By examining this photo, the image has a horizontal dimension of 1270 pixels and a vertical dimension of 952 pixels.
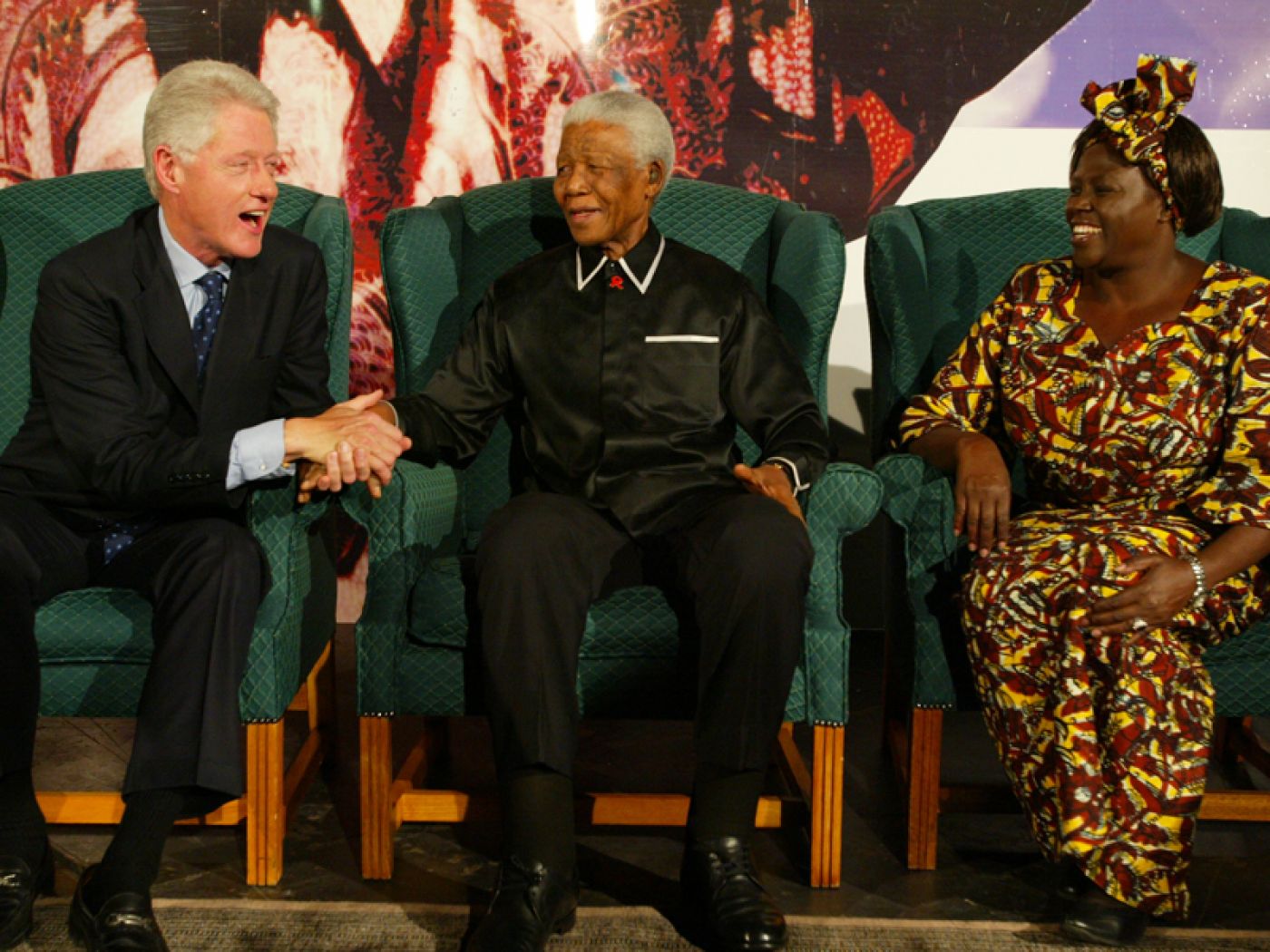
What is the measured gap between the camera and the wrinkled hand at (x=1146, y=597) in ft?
7.06

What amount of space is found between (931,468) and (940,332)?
547mm

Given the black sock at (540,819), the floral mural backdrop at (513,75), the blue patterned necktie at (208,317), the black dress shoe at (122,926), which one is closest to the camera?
the black dress shoe at (122,926)

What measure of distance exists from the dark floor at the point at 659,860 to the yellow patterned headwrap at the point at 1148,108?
48.0 inches

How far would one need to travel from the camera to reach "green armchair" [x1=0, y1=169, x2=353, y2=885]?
2260 millimetres

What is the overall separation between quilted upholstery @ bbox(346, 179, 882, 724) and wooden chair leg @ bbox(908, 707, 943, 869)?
217 millimetres

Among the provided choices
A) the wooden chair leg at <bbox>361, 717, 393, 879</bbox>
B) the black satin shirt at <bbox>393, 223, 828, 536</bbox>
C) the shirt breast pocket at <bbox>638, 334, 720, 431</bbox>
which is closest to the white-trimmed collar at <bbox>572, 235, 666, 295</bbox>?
the black satin shirt at <bbox>393, 223, 828, 536</bbox>

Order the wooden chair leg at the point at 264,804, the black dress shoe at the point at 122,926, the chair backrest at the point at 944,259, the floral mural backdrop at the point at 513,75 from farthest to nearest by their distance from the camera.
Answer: the floral mural backdrop at the point at 513,75, the chair backrest at the point at 944,259, the wooden chair leg at the point at 264,804, the black dress shoe at the point at 122,926

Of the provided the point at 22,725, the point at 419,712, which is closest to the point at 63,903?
the point at 22,725

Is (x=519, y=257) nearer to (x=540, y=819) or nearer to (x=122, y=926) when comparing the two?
(x=540, y=819)

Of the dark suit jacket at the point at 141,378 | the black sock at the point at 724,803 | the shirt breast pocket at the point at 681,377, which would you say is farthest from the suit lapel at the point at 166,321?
the black sock at the point at 724,803

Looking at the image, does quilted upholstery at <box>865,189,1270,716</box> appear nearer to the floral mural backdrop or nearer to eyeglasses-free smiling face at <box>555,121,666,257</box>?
eyeglasses-free smiling face at <box>555,121,666,257</box>

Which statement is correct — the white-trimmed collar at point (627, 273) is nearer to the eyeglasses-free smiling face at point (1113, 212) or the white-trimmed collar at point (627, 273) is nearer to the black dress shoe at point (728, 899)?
the eyeglasses-free smiling face at point (1113, 212)

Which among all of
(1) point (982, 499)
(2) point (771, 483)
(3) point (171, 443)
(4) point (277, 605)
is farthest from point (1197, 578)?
(3) point (171, 443)

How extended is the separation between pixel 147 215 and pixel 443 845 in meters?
1.30
